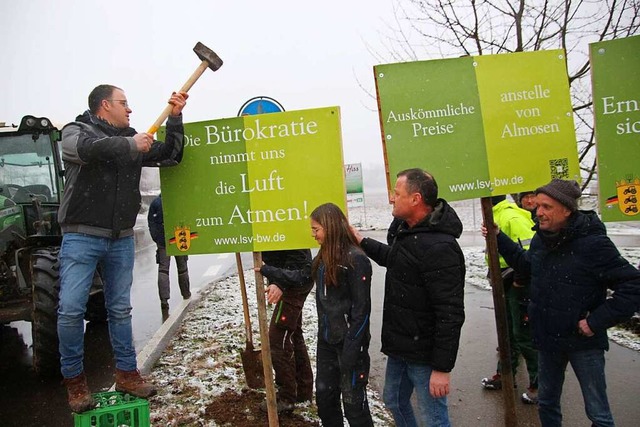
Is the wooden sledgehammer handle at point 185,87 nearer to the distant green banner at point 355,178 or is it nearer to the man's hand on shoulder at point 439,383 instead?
the man's hand on shoulder at point 439,383

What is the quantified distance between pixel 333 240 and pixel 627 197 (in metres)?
2.11

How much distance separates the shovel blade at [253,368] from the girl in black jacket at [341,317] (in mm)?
1108

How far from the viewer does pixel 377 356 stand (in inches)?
211

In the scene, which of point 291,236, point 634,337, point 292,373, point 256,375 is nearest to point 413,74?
point 291,236

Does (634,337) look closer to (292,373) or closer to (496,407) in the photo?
(496,407)

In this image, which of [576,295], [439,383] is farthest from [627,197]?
[439,383]

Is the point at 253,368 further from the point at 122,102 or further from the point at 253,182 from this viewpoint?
the point at 122,102

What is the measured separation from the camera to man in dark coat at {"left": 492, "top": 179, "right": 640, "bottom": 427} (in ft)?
8.77

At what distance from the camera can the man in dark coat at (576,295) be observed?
2.67m

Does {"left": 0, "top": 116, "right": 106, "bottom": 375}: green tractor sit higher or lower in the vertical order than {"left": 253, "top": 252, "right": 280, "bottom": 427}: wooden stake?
higher

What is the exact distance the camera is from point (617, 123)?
3270mm

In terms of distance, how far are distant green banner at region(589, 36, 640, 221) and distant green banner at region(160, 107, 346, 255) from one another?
1838mm

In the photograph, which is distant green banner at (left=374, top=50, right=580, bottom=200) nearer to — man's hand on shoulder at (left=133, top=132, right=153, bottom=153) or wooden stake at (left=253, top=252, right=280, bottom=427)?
wooden stake at (left=253, top=252, right=280, bottom=427)

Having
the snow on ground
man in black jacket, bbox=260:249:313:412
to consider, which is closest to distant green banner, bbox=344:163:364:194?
the snow on ground
